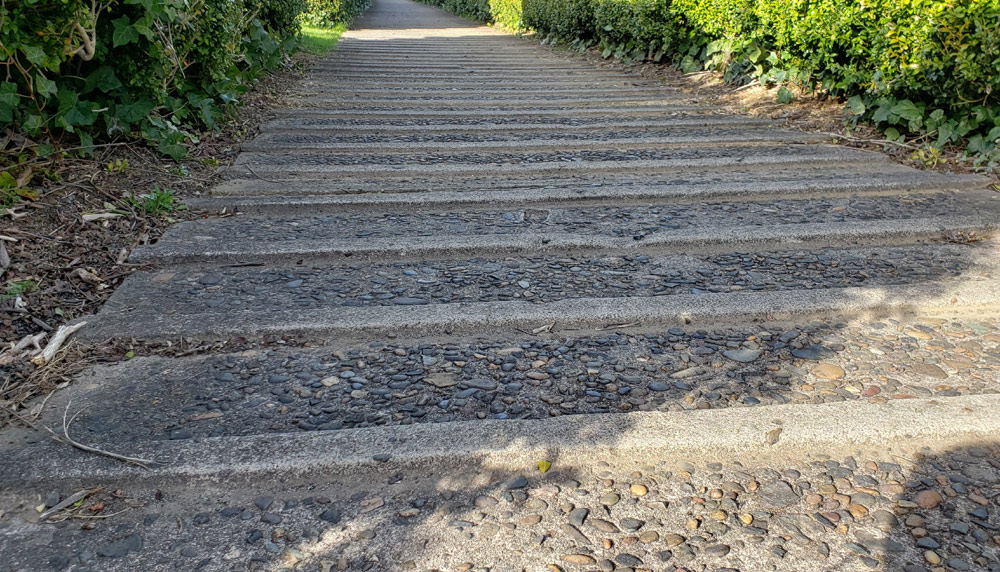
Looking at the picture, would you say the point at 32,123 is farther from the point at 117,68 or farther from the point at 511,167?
the point at 511,167

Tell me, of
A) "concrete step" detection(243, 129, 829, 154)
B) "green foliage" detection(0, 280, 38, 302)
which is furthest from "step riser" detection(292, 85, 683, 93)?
"green foliage" detection(0, 280, 38, 302)

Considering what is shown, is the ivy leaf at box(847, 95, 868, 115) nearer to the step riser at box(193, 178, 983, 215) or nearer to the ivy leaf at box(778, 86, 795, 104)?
the ivy leaf at box(778, 86, 795, 104)

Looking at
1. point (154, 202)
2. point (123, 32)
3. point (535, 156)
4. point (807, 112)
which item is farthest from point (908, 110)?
point (123, 32)

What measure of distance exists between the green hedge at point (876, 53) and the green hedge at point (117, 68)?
4.79 m

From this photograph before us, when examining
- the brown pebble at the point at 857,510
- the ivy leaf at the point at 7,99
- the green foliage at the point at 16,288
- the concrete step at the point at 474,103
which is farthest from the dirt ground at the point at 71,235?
the brown pebble at the point at 857,510

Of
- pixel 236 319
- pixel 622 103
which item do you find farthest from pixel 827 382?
pixel 622 103

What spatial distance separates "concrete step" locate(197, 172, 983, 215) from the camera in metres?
4.29

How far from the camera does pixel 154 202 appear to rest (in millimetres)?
4035

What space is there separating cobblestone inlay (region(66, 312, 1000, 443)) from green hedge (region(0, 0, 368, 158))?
200 centimetres

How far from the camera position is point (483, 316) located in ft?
9.59

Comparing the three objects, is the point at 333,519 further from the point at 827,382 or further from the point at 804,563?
the point at 827,382

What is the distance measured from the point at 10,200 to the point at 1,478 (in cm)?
207

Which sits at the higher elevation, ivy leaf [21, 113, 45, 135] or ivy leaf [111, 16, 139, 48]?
ivy leaf [111, 16, 139, 48]

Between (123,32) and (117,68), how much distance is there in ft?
1.01
